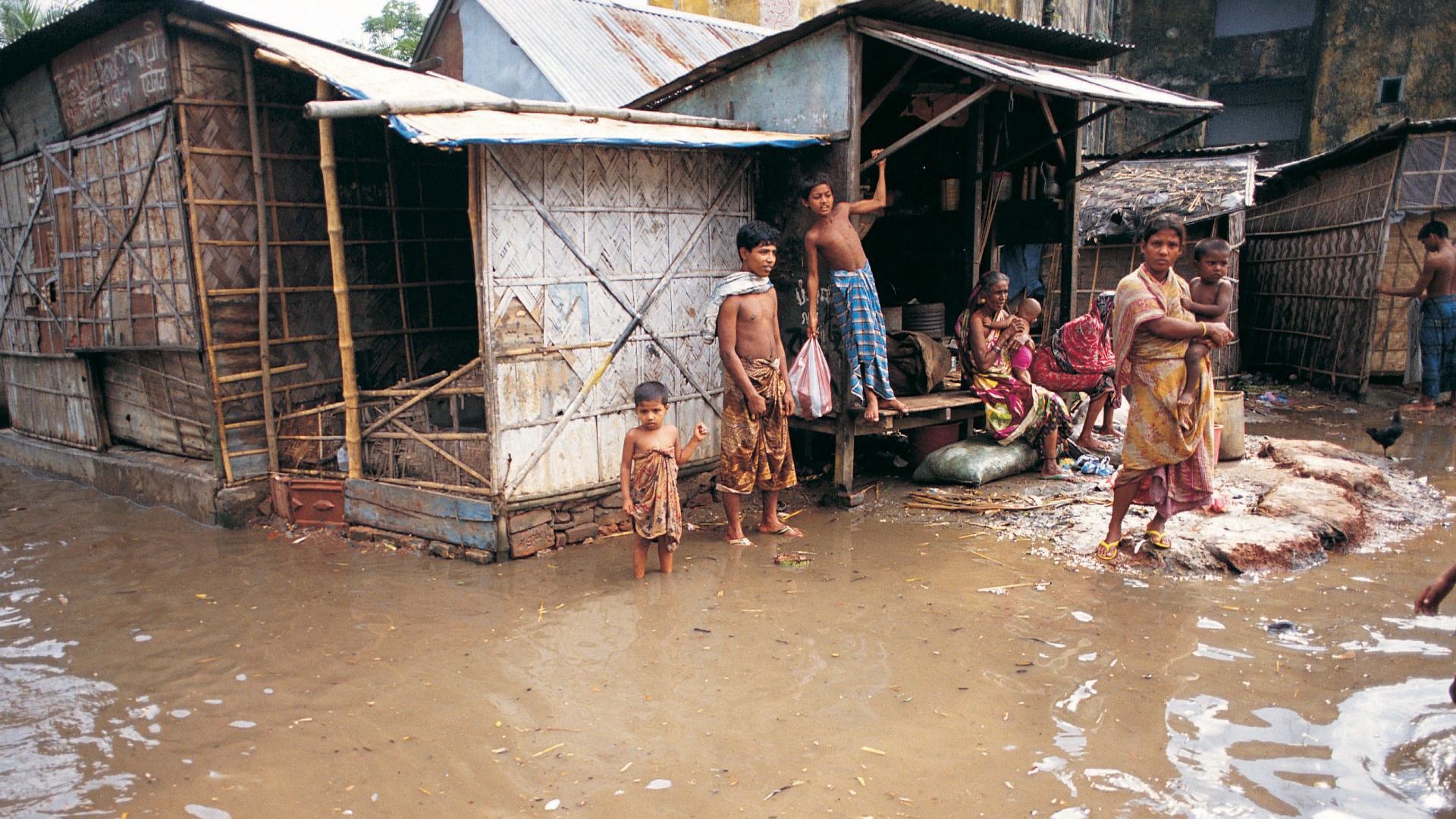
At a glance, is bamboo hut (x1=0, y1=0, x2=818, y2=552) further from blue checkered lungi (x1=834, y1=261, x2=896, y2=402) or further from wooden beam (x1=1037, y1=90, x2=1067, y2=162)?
wooden beam (x1=1037, y1=90, x2=1067, y2=162)

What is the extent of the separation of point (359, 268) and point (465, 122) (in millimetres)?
2562

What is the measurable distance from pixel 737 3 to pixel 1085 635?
15.8 meters

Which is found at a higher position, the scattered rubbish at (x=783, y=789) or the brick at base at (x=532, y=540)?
the brick at base at (x=532, y=540)

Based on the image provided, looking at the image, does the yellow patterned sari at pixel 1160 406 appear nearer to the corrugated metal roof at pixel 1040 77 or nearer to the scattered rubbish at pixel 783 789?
the corrugated metal roof at pixel 1040 77

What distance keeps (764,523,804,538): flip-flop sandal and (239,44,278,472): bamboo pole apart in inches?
151

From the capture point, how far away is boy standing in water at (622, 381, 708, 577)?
16.4ft

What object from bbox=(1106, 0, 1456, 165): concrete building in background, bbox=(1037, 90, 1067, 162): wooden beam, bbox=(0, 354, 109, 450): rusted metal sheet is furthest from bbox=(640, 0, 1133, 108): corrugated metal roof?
bbox=(1106, 0, 1456, 165): concrete building in background

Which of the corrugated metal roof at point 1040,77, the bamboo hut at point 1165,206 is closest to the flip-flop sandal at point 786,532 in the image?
the corrugated metal roof at point 1040,77

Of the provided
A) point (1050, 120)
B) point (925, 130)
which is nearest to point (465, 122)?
point (925, 130)

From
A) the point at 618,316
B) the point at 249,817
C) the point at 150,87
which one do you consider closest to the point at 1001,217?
the point at 618,316

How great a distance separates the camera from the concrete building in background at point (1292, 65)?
17.1 meters

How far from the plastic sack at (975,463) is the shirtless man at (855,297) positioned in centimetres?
66

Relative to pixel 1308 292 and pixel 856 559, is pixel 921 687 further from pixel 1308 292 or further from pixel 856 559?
pixel 1308 292

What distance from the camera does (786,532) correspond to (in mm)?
5965
